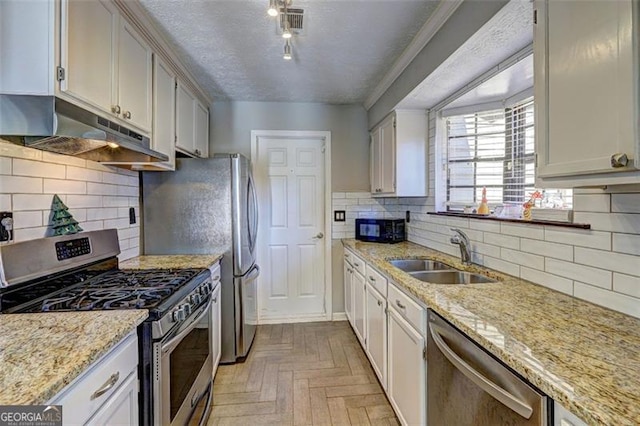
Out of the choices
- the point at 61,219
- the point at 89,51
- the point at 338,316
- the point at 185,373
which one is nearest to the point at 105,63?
the point at 89,51

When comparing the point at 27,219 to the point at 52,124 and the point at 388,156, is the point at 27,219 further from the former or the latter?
the point at 388,156

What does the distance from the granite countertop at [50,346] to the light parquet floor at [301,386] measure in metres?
1.22

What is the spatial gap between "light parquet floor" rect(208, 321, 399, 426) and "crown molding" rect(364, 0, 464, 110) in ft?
7.71

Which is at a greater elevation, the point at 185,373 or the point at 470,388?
the point at 470,388

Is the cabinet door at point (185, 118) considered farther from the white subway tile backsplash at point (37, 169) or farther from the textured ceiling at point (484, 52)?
the textured ceiling at point (484, 52)

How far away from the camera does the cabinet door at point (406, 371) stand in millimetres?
1508

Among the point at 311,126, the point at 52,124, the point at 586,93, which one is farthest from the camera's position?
the point at 311,126

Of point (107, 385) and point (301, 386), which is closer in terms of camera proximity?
point (107, 385)

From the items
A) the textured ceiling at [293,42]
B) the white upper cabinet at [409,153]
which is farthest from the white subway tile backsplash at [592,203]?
the white upper cabinet at [409,153]

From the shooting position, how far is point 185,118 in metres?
2.69

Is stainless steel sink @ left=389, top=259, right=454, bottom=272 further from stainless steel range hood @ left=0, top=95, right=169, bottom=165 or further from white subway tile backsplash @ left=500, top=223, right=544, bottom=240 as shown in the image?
stainless steel range hood @ left=0, top=95, right=169, bottom=165

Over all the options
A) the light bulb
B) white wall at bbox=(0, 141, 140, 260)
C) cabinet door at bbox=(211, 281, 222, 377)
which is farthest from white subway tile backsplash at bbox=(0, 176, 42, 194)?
the light bulb

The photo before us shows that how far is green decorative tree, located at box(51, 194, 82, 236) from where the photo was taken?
5.19 ft

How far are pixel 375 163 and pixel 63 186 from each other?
8.62 ft
